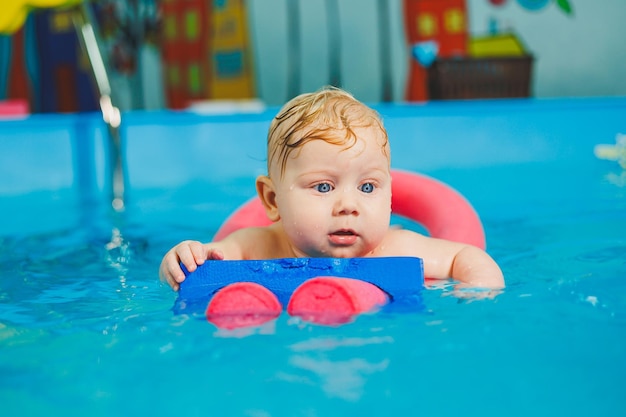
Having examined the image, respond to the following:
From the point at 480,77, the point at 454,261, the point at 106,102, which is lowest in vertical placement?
the point at 454,261

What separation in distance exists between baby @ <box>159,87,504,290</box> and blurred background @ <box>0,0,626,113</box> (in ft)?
15.0

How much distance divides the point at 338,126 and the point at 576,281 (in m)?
0.63

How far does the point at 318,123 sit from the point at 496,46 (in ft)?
15.7

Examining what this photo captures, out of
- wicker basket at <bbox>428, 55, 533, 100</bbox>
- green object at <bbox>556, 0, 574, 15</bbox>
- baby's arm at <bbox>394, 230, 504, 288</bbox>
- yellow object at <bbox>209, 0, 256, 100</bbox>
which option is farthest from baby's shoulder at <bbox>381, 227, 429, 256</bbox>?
green object at <bbox>556, 0, 574, 15</bbox>

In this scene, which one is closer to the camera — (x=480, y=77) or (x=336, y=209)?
(x=336, y=209)

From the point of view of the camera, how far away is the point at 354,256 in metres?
1.82

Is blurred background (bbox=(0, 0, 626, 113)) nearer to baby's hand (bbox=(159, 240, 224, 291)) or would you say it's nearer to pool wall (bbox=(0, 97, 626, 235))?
pool wall (bbox=(0, 97, 626, 235))

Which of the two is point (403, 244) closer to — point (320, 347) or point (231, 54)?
point (320, 347)

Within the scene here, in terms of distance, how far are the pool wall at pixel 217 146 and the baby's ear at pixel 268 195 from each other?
1.41 metres

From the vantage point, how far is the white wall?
629 centimetres

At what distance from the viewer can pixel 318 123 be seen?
5.80 feet

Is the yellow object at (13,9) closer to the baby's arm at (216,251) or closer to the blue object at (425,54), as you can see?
the baby's arm at (216,251)

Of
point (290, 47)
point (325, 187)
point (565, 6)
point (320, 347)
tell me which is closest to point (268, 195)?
point (325, 187)

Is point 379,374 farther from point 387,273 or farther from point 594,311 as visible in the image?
point 594,311
